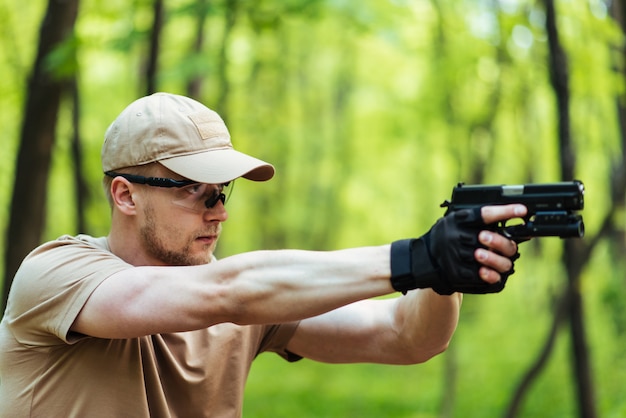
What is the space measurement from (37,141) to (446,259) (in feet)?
17.6

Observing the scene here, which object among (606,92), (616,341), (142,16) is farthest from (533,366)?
(142,16)

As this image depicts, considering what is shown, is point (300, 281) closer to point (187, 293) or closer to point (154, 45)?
point (187, 293)

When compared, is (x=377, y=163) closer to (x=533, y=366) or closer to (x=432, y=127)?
(x=432, y=127)

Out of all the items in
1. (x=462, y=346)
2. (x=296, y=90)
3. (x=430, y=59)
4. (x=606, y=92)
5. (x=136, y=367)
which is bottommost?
(x=462, y=346)

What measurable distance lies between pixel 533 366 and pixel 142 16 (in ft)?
22.6

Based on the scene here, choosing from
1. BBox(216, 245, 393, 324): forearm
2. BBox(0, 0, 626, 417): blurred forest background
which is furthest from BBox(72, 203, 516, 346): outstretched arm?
BBox(0, 0, 626, 417): blurred forest background

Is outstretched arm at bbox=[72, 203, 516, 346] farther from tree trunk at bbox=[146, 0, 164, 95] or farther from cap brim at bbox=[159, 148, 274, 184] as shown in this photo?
tree trunk at bbox=[146, 0, 164, 95]

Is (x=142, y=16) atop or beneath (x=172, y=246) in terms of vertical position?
atop

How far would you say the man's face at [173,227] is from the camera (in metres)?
2.99

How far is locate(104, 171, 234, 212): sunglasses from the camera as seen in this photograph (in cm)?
296

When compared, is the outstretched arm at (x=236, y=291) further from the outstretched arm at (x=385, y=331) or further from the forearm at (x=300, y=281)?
the outstretched arm at (x=385, y=331)

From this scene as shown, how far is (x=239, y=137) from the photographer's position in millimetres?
15617

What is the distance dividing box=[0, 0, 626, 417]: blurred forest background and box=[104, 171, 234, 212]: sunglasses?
3683 millimetres

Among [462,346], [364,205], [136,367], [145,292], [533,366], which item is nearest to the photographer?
[145,292]
